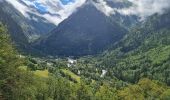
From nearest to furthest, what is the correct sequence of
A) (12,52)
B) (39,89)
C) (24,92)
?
1. (12,52)
2. (24,92)
3. (39,89)

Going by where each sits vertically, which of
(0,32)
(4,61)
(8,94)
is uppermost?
(0,32)

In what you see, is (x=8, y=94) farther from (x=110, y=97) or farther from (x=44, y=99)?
(x=110, y=97)

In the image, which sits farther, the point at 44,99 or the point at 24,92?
the point at 44,99

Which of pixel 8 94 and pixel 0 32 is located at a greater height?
pixel 0 32

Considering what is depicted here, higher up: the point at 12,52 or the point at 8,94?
the point at 12,52

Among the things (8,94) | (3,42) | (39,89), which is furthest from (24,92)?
(39,89)

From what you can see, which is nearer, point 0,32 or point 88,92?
point 0,32

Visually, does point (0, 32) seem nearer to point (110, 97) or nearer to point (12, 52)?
point (12, 52)

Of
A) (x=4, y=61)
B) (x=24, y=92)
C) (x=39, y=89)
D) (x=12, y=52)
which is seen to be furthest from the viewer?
(x=39, y=89)

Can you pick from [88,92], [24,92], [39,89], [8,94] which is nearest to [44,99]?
[39,89]
